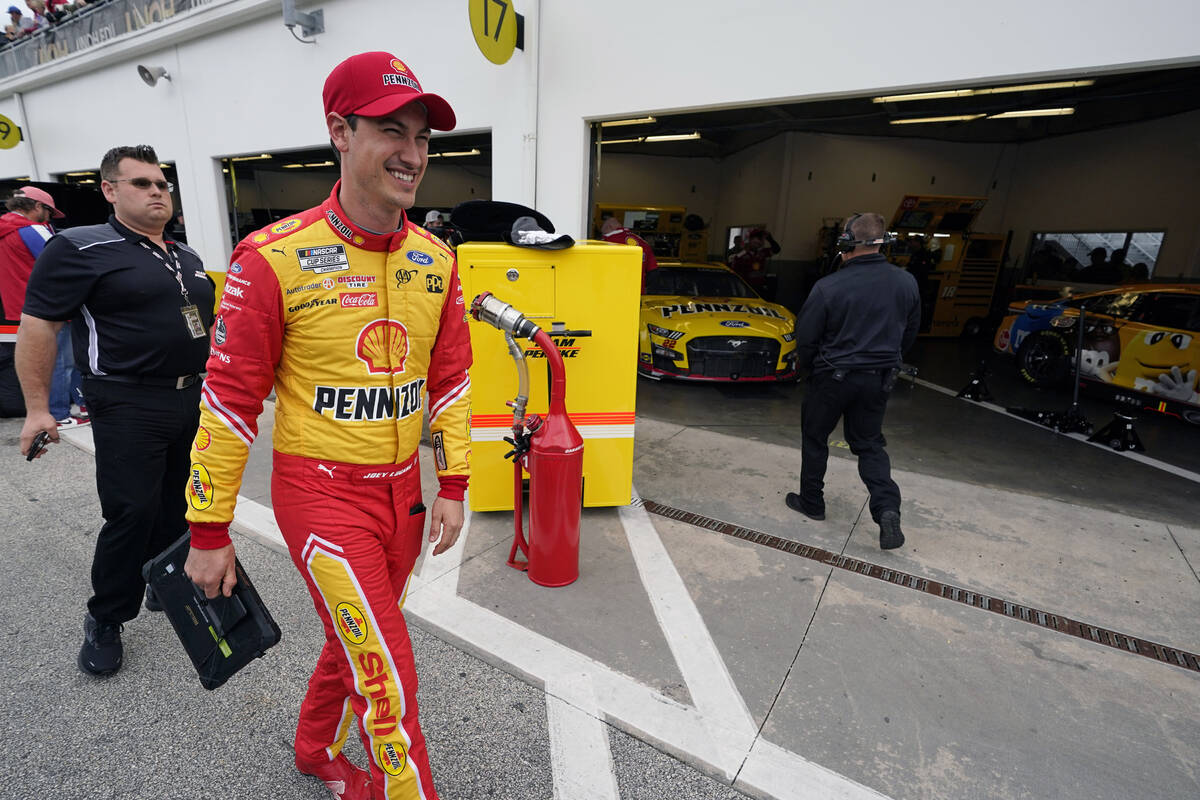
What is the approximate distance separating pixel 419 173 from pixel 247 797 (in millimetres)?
2021

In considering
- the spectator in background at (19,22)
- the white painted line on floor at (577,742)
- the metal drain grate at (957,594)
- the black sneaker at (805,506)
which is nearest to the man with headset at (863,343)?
the metal drain grate at (957,594)

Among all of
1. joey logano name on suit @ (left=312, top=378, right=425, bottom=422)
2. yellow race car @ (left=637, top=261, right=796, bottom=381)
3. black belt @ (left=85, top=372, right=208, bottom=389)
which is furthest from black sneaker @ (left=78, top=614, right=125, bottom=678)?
yellow race car @ (left=637, top=261, right=796, bottom=381)

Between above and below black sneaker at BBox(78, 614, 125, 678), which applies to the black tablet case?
above

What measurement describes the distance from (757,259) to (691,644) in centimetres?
1148

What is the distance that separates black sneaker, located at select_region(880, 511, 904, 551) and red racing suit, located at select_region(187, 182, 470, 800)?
298 cm

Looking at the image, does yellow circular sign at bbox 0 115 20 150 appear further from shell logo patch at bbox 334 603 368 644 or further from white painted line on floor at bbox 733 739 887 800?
white painted line on floor at bbox 733 739 887 800

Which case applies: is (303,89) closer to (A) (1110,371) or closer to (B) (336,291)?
(B) (336,291)

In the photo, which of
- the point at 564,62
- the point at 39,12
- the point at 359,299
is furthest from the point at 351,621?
the point at 39,12

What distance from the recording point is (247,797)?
1802mm

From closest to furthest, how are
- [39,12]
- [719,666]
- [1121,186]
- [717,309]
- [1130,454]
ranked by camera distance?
[719,666]
[1130,454]
[717,309]
[39,12]
[1121,186]

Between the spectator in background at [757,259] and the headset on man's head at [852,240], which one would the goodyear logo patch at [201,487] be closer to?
the headset on man's head at [852,240]

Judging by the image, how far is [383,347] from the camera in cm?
149

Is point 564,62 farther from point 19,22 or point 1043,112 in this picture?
point 19,22

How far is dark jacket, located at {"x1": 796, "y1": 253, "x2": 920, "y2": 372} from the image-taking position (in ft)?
11.1
